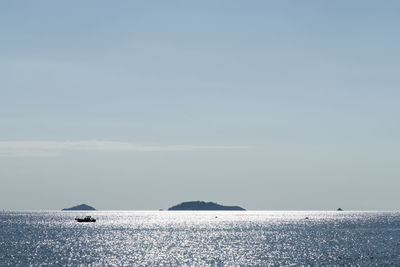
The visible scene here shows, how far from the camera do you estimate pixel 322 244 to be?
159 metres

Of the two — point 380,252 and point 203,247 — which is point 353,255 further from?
point 203,247

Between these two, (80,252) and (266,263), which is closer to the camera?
(266,263)

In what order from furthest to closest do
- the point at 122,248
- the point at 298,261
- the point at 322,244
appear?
the point at 322,244 → the point at 122,248 → the point at 298,261

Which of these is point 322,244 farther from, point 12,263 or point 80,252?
point 12,263

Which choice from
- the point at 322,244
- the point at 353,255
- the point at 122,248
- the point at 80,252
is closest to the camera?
the point at 353,255

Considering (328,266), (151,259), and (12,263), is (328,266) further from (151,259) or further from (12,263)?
(12,263)

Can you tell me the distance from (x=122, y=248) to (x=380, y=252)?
66.2m

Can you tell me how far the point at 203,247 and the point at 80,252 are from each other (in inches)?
1356

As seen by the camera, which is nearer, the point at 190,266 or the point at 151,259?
the point at 190,266

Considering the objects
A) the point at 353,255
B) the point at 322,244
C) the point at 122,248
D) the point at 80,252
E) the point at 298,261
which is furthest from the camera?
the point at 322,244

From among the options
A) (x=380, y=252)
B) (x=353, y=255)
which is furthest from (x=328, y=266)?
(x=380, y=252)

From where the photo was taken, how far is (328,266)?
343 feet

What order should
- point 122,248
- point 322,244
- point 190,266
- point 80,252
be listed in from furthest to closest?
point 322,244
point 122,248
point 80,252
point 190,266

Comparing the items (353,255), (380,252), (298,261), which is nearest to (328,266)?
(298,261)
